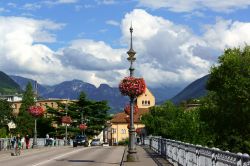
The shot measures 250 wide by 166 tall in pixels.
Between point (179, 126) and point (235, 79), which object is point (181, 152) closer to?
point (235, 79)

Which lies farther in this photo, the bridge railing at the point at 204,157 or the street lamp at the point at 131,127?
the street lamp at the point at 131,127

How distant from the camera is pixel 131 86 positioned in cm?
2861

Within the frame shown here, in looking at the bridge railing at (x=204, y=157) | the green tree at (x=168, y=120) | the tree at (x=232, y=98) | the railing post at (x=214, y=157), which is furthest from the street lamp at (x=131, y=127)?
the green tree at (x=168, y=120)

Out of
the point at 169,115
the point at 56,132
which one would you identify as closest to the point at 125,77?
the point at 169,115

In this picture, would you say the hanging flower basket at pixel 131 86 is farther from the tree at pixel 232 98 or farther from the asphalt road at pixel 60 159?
the tree at pixel 232 98

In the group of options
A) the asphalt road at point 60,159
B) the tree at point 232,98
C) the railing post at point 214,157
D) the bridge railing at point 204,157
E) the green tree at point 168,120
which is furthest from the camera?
the green tree at point 168,120

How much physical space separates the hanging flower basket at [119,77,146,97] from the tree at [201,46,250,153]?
28.2 meters

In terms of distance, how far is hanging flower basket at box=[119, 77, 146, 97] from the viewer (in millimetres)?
28641

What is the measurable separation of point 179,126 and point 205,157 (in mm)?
62542

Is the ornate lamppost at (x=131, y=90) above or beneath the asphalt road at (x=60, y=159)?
above

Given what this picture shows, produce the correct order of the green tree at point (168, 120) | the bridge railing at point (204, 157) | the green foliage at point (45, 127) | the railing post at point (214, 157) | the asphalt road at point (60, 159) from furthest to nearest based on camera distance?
the green foliage at point (45, 127), the green tree at point (168, 120), the asphalt road at point (60, 159), the railing post at point (214, 157), the bridge railing at point (204, 157)

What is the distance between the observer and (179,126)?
76.6m

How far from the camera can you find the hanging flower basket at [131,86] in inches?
1128

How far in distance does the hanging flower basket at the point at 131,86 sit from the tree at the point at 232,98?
2823 centimetres
